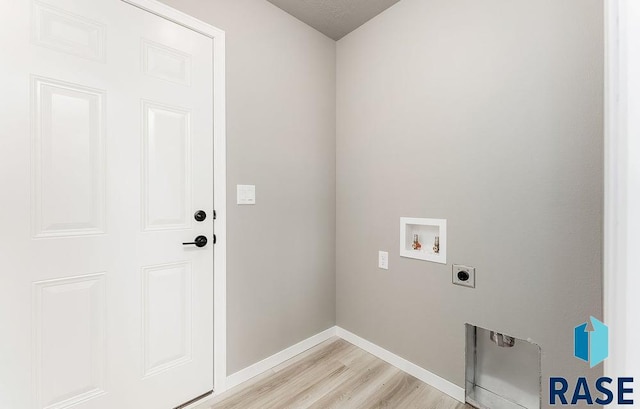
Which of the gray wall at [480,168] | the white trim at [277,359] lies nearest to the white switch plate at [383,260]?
the gray wall at [480,168]

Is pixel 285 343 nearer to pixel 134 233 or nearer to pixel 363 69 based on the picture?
pixel 134 233

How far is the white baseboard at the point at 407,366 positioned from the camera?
1607 millimetres

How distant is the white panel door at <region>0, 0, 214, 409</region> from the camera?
3.55 feet

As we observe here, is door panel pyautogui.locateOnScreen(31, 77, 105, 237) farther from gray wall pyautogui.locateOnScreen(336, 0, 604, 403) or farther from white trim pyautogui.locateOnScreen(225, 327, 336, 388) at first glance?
gray wall pyautogui.locateOnScreen(336, 0, 604, 403)

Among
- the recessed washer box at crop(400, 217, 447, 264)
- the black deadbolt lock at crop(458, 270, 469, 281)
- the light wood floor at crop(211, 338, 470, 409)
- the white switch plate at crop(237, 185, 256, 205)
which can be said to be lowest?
the light wood floor at crop(211, 338, 470, 409)

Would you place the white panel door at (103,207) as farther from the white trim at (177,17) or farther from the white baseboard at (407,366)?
the white baseboard at (407,366)

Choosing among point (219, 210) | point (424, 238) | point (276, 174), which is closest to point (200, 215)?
point (219, 210)

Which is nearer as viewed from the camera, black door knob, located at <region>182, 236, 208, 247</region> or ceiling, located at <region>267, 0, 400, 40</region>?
black door knob, located at <region>182, 236, 208, 247</region>

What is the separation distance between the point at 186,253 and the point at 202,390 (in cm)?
83

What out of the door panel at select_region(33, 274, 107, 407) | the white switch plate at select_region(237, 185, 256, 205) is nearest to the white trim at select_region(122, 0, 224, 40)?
the white switch plate at select_region(237, 185, 256, 205)

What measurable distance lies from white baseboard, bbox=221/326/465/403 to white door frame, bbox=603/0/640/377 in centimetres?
162

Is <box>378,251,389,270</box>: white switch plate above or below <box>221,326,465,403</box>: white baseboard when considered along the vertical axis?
above

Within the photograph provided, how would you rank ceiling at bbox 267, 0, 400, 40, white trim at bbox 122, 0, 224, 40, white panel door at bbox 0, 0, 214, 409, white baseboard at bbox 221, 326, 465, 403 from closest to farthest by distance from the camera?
white panel door at bbox 0, 0, 214, 409 → white trim at bbox 122, 0, 224, 40 → white baseboard at bbox 221, 326, 465, 403 → ceiling at bbox 267, 0, 400, 40

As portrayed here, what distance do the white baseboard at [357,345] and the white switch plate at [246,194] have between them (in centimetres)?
111
